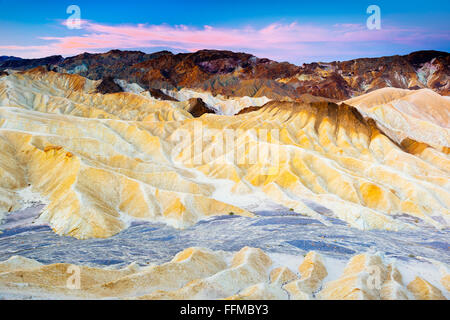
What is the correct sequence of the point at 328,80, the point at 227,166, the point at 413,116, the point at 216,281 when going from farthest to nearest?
1. the point at 328,80
2. the point at 413,116
3. the point at 227,166
4. the point at 216,281

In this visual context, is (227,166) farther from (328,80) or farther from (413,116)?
(328,80)

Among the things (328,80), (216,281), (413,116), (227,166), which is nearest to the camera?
(216,281)

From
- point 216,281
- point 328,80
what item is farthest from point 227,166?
point 328,80

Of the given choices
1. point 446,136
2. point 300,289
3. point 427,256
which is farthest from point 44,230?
point 446,136

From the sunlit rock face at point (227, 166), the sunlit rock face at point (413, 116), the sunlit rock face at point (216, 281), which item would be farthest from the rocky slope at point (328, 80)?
the sunlit rock face at point (216, 281)

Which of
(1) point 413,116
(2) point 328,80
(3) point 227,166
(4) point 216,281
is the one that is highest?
(2) point 328,80

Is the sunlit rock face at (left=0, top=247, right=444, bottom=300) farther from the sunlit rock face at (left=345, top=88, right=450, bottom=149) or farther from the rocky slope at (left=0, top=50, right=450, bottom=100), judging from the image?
the rocky slope at (left=0, top=50, right=450, bottom=100)

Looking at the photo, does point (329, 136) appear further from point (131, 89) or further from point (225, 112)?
point (131, 89)
